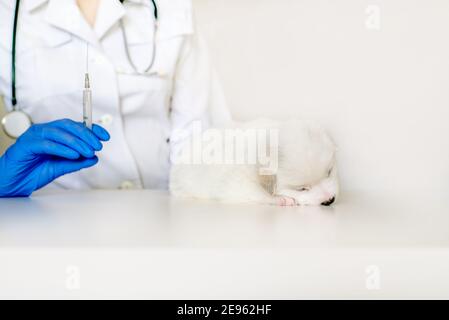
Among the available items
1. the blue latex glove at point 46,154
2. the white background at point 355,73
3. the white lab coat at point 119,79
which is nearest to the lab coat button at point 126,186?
A: the white lab coat at point 119,79

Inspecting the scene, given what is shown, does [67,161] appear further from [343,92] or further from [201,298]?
[343,92]

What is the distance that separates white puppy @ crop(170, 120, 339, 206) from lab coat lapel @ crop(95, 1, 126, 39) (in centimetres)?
40

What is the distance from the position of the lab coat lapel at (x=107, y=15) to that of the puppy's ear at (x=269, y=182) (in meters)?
0.57

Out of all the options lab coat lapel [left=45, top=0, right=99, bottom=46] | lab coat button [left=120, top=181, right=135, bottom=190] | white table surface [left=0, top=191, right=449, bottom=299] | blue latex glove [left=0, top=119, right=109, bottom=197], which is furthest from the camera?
lab coat button [left=120, top=181, right=135, bottom=190]

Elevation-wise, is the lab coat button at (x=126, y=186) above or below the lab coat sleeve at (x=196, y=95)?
below

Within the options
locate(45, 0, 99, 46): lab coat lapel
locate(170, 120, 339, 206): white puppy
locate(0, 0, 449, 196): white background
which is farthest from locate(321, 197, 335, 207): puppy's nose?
locate(45, 0, 99, 46): lab coat lapel

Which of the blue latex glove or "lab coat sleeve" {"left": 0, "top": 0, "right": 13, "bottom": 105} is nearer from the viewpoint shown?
the blue latex glove

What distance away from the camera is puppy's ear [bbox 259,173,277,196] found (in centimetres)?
104

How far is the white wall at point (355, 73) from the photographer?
1.29 m

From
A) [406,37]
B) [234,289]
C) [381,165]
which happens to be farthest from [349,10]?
[234,289]

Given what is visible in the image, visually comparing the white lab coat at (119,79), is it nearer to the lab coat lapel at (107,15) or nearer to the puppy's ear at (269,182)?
the lab coat lapel at (107,15)

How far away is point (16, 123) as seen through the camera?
126cm

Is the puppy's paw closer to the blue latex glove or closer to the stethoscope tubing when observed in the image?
the blue latex glove

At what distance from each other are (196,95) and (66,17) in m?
0.41
